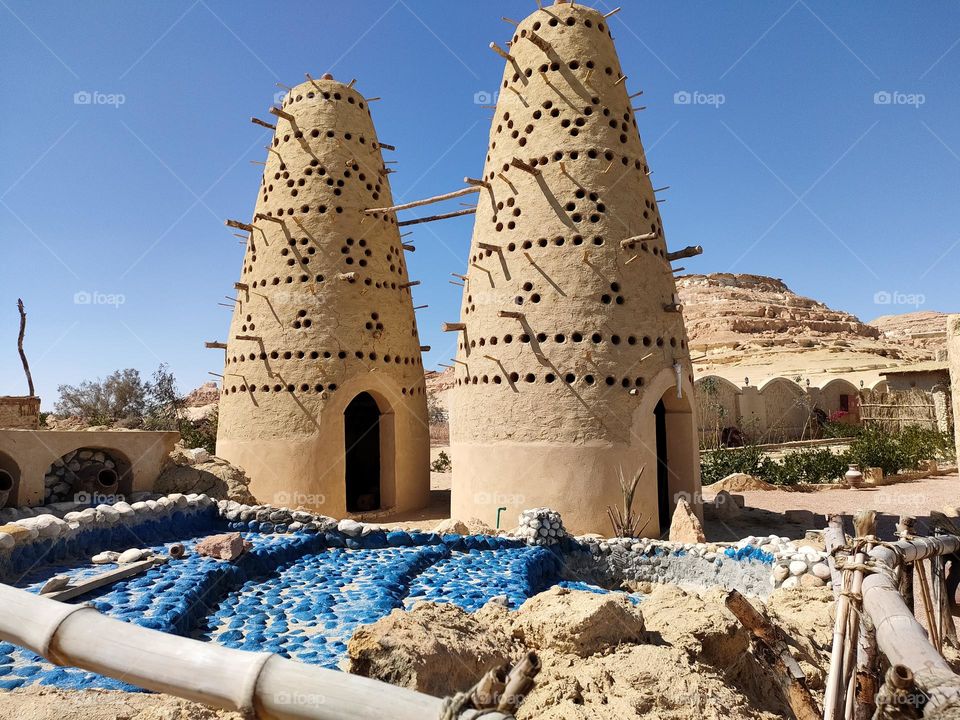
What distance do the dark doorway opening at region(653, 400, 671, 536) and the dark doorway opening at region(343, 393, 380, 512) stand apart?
629 cm

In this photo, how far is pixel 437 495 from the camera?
15.2 meters

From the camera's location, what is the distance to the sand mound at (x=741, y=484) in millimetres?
14648

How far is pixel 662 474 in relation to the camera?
10.6 meters

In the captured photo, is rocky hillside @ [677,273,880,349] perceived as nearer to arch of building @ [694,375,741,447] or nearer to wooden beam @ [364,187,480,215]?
arch of building @ [694,375,741,447]

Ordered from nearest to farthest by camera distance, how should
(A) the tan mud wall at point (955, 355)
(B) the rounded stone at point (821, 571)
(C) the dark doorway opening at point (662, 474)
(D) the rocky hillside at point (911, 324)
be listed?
1. (A) the tan mud wall at point (955, 355)
2. (B) the rounded stone at point (821, 571)
3. (C) the dark doorway opening at point (662, 474)
4. (D) the rocky hillside at point (911, 324)

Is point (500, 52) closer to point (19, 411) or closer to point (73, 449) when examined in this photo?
point (73, 449)

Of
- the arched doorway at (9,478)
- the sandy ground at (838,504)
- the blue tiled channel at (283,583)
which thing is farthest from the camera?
the sandy ground at (838,504)

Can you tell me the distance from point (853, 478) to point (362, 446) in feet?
35.1

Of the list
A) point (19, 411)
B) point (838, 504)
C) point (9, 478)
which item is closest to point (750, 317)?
point (838, 504)

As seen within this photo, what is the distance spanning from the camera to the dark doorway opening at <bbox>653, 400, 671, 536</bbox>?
404 inches

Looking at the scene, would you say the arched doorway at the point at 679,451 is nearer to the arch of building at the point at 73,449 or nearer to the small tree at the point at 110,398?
the arch of building at the point at 73,449

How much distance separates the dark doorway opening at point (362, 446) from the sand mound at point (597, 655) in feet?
34.1

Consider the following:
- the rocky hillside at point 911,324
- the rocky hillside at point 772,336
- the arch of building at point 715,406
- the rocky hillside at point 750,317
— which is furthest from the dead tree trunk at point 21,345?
the rocky hillside at point 911,324

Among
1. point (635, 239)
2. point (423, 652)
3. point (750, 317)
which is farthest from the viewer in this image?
point (750, 317)
